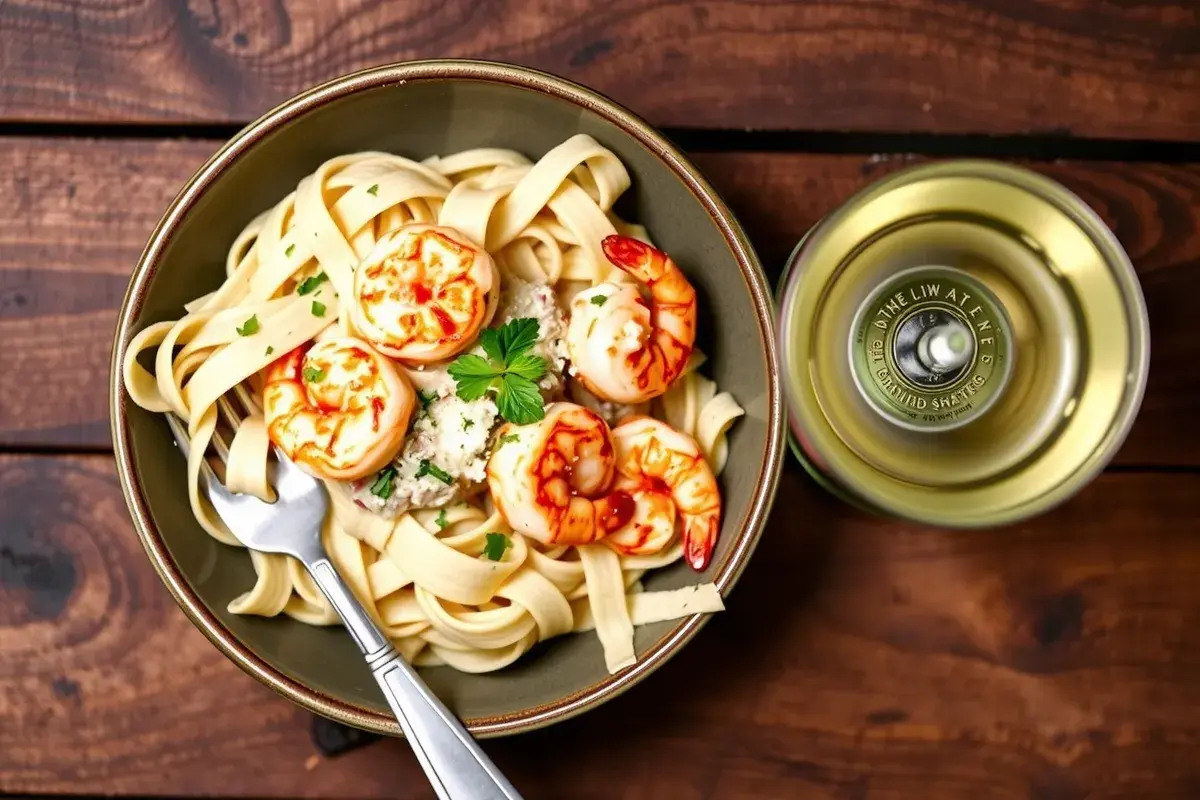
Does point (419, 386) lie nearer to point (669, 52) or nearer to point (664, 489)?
point (664, 489)

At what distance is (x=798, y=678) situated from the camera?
1613 millimetres

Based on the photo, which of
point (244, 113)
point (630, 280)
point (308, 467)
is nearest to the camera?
point (308, 467)

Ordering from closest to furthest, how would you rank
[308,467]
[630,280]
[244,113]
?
[308,467] → [630,280] → [244,113]

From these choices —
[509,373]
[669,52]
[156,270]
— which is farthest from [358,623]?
[669,52]

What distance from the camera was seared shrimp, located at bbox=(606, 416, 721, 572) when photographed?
4.44 feet

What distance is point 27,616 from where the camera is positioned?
5.28 ft

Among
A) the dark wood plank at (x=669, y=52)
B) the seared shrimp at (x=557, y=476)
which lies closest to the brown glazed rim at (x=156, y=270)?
the seared shrimp at (x=557, y=476)

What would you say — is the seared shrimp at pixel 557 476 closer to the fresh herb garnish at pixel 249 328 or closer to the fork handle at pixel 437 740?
the fork handle at pixel 437 740

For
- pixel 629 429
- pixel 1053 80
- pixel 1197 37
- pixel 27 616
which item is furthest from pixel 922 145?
pixel 27 616

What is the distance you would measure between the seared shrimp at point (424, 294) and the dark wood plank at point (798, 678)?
2.04ft

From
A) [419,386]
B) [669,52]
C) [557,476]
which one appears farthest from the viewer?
[669,52]

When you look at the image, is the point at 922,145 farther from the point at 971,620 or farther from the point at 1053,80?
the point at 971,620

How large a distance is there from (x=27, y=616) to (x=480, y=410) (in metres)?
0.89

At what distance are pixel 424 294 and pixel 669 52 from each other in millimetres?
628
